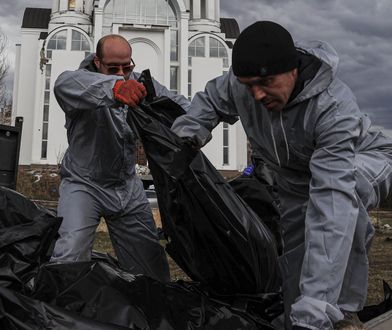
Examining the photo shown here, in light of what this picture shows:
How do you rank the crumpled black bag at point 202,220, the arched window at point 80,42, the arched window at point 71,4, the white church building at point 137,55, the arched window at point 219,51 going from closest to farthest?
the crumpled black bag at point 202,220 → the white church building at point 137,55 → the arched window at point 80,42 → the arched window at point 219,51 → the arched window at point 71,4

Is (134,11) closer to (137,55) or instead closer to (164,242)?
(137,55)

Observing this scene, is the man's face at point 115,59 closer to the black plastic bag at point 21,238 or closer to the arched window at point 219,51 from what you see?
the black plastic bag at point 21,238

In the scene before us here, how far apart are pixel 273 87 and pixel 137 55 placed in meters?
27.8

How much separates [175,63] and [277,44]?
27959 mm

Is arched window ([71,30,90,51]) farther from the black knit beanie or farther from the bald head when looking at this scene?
the black knit beanie

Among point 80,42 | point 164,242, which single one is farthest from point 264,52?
point 80,42

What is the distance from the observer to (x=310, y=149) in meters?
1.91

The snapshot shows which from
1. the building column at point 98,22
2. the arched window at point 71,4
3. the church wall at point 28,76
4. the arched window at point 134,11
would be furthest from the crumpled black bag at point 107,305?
the arched window at point 71,4

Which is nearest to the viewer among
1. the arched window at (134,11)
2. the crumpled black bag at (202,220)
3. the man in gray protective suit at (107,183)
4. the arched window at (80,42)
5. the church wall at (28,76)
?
the crumpled black bag at (202,220)

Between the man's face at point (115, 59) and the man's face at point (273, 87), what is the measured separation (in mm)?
1265

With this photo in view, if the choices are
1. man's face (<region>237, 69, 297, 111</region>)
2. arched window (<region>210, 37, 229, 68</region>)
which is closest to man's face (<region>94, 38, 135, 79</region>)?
man's face (<region>237, 69, 297, 111</region>)

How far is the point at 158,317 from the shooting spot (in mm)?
1911

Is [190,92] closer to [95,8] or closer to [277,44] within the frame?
[95,8]

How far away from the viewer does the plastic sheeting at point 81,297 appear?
1675 millimetres
